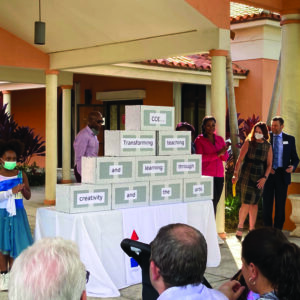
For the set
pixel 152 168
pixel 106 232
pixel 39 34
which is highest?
pixel 39 34

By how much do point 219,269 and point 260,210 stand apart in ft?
Result: 9.95

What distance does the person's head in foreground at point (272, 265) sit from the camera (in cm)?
228

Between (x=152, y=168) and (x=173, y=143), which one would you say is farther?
(x=173, y=143)

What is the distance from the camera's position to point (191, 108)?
1500cm

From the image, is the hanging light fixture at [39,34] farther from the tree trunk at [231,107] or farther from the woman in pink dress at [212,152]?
the tree trunk at [231,107]

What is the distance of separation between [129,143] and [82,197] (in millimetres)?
751

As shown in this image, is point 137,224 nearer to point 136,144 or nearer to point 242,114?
point 136,144

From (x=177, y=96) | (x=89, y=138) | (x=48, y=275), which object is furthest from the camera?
(x=177, y=96)

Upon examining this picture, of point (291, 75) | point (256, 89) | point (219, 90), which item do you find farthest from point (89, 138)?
point (256, 89)

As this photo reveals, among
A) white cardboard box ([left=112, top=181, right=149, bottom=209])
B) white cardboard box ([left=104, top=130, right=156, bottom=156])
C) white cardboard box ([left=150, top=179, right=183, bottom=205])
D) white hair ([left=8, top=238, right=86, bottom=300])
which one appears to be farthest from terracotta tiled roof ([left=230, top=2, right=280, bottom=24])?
white hair ([left=8, top=238, right=86, bottom=300])

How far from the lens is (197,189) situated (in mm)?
6238

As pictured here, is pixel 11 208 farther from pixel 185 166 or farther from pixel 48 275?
pixel 48 275

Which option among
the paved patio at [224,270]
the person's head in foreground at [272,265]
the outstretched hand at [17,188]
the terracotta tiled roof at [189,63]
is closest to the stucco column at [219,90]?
the paved patio at [224,270]

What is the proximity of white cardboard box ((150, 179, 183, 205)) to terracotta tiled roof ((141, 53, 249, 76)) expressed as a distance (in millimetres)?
6236
